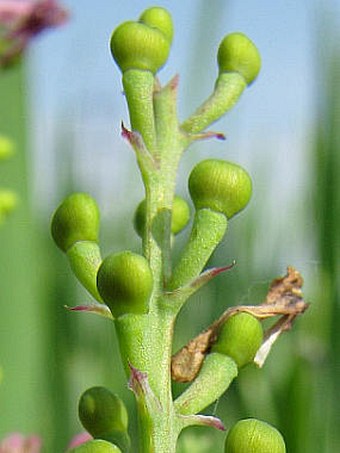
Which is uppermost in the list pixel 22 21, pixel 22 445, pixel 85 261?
pixel 22 21

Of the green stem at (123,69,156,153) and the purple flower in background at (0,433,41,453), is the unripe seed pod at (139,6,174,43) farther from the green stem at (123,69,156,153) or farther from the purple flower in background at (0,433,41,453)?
the purple flower in background at (0,433,41,453)

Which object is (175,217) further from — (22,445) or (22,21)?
(22,21)

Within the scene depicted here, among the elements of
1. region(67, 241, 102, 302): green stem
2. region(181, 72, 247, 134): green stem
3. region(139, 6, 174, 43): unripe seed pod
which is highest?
region(139, 6, 174, 43): unripe seed pod

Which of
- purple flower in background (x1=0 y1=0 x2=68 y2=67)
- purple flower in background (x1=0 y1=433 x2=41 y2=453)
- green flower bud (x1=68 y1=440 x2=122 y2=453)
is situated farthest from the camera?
purple flower in background (x1=0 y1=0 x2=68 y2=67)

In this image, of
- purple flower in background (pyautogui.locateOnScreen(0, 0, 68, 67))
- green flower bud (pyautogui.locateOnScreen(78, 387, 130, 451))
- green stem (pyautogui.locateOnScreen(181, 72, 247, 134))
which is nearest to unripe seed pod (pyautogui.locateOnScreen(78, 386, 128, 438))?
green flower bud (pyautogui.locateOnScreen(78, 387, 130, 451))

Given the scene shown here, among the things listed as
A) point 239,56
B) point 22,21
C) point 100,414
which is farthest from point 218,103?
point 22,21

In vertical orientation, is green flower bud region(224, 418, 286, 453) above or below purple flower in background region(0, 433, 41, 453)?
above

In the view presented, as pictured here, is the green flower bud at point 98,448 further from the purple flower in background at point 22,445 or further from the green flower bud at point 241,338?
the purple flower in background at point 22,445
